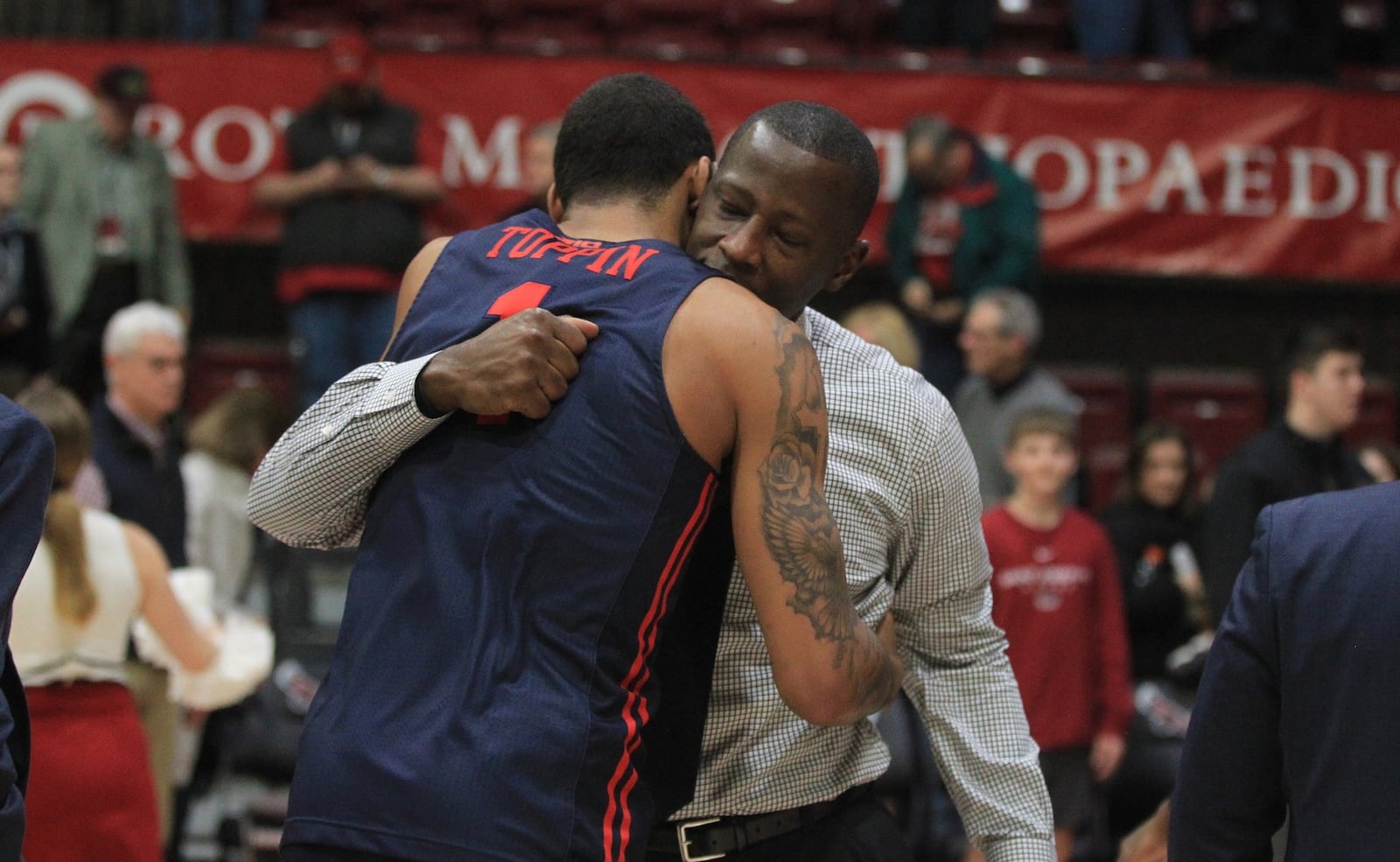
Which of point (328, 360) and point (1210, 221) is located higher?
point (1210, 221)

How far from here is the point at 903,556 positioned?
9.25 ft

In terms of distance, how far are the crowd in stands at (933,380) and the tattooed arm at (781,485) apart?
2709 millimetres

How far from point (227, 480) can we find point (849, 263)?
487 cm

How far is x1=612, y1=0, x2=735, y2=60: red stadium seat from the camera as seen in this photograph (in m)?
10.2

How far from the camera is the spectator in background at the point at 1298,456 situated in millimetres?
6199

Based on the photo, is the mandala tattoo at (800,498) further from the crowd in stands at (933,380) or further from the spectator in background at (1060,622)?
the spectator in background at (1060,622)

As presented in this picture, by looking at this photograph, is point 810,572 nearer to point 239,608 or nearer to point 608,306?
point 608,306

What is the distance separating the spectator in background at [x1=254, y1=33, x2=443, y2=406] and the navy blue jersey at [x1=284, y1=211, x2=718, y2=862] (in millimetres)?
5962

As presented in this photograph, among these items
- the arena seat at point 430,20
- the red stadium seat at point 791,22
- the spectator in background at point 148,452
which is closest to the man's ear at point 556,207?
the spectator in background at point 148,452

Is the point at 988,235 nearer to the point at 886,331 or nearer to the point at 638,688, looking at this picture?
the point at 886,331

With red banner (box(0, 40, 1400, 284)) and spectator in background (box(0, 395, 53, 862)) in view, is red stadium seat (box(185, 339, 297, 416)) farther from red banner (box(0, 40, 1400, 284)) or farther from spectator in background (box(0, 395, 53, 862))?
spectator in background (box(0, 395, 53, 862))

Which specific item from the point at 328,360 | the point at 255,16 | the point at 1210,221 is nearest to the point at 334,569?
the point at 328,360

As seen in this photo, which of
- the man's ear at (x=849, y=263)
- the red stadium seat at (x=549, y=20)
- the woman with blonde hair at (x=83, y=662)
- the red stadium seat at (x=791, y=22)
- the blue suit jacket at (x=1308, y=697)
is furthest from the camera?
the red stadium seat at (x=791, y=22)

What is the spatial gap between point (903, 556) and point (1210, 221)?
730cm
